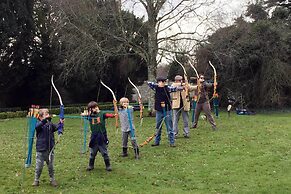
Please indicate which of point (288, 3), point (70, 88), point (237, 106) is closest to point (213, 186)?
point (237, 106)

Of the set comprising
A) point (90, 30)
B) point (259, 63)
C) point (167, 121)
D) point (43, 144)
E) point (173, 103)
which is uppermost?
point (90, 30)

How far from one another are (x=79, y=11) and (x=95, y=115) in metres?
14.6

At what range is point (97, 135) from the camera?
8.41 m

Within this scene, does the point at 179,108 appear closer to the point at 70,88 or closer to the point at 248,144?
the point at 248,144

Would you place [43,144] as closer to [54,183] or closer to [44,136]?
[44,136]

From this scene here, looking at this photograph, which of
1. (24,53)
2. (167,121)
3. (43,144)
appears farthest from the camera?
(24,53)

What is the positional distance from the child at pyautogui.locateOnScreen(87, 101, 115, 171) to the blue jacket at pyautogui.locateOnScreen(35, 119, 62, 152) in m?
1.10

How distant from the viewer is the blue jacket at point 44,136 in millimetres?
7438

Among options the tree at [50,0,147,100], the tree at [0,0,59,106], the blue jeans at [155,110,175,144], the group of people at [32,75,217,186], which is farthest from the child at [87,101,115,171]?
the tree at [0,0,59,106]

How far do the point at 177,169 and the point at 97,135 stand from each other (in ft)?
5.93

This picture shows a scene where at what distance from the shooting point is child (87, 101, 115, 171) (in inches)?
331

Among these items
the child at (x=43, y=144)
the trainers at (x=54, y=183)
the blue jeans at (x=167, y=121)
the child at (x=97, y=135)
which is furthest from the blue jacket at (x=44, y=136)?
the blue jeans at (x=167, y=121)

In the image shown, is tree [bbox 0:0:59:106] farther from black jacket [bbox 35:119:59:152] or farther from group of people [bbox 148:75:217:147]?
black jacket [bbox 35:119:59:152]

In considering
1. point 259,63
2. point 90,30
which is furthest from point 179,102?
point 259,63
